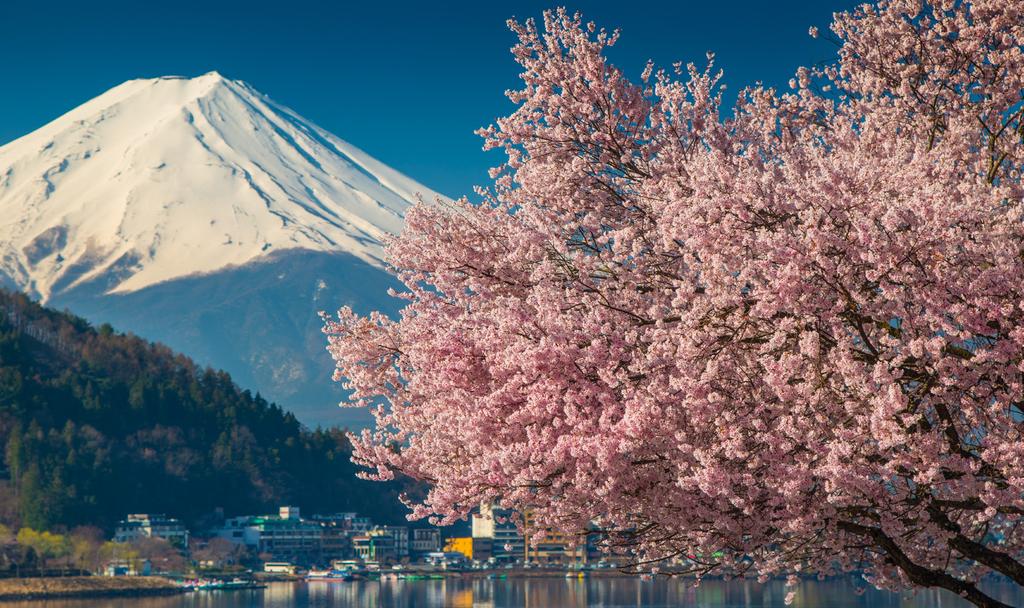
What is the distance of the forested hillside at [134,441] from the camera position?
143 m

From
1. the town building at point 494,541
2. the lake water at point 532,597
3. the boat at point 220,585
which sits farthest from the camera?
the town building at point 494,541

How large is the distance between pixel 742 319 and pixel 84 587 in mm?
109466

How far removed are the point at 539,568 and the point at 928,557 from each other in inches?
5993

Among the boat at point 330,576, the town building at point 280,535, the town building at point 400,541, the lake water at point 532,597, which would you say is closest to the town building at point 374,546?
the town building at point 400,541

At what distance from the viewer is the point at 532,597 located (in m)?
101

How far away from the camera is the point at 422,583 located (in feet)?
472

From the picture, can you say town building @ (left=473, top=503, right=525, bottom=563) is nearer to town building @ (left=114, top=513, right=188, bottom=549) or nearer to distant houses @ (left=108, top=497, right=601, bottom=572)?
distant houses @ (left=108, top=497, right=601, bottom=572)

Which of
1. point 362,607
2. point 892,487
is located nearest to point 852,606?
point 362,607

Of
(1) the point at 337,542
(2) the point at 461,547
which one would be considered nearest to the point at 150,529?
(1) the point at 337,542

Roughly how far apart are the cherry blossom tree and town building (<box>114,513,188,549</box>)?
133m

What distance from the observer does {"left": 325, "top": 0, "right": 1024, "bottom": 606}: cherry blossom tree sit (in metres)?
10.2

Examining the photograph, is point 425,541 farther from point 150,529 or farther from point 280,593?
point 280,593

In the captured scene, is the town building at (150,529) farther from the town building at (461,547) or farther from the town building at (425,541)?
the town building at (461,547)

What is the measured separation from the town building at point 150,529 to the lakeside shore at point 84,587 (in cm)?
1561
